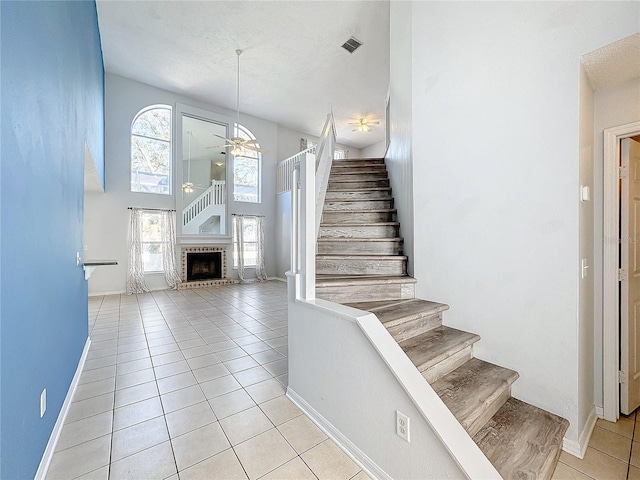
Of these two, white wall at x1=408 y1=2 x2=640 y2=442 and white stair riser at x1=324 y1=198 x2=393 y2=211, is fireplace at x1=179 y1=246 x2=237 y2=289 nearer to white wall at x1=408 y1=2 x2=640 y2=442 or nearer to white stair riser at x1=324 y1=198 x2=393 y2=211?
white stair riser at x1=324 y1=198 x2=393 y2=211

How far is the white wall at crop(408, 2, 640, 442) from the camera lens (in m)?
1.74

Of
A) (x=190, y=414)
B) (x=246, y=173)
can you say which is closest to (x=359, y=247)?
(x=190, y=414)

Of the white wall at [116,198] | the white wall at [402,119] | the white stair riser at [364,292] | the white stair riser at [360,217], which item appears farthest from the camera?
the white wall at [116,198]

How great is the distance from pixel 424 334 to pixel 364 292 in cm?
55

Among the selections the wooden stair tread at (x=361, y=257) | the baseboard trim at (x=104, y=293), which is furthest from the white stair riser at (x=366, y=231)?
the baseboard trim at (x=104, y=293)

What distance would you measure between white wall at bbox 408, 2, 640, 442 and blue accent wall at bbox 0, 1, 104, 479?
2479mm

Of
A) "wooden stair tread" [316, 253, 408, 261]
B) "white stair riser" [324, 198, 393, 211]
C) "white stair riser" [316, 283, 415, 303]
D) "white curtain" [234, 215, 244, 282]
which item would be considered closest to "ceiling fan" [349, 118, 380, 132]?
"white curtain" [234, 215, 244, 282]

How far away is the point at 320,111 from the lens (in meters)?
7.92

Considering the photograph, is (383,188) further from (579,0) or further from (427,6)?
(579,0)

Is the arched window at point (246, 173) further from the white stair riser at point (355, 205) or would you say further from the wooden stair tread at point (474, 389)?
the wooden stair tread at point (474, 389)

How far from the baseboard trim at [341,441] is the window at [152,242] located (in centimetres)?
603

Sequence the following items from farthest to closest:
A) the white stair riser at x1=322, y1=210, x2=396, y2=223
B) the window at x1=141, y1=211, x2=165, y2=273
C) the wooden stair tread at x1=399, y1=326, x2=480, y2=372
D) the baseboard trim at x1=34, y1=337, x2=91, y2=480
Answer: the window at x1=141, y1=211, x2=165, y2=273
the white stair riser at x1=322, y1=210, x2=396, y2=223
the wooden stair tread at x1=399, y1=326, x2=480, y2=372
the baseboard trim at x1=34, y1=337, x2=91, y2=480

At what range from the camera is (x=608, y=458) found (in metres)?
1.67

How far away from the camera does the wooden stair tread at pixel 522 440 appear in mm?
1357
